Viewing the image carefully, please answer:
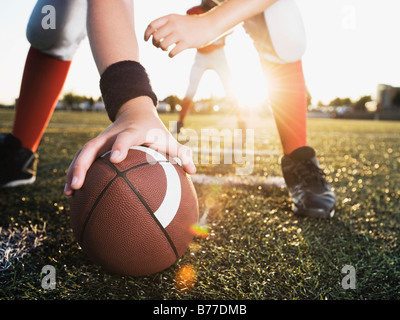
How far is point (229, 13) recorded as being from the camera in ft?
4.34

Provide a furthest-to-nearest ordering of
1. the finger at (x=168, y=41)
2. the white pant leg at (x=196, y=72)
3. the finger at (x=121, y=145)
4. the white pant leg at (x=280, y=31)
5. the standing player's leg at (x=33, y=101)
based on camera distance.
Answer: the white pant leg at (x=196, y=72)
the standing player's leg at (x=33, y=101)
the white pant leg at (x=280, y=31)
the finger at (x=168, y=41)
the finger at (x=121, y=145)

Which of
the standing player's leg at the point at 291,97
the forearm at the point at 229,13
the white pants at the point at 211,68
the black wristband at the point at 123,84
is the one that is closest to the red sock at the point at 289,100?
the standing player's leg at the point at 291,97

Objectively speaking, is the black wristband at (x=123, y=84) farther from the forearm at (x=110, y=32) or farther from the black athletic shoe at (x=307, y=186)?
the black athletic shoe at (x=307, y=186)

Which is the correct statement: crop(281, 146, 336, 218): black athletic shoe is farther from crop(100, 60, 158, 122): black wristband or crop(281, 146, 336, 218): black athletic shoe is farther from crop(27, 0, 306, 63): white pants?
crop(100, 60, 158, 122): black wristband

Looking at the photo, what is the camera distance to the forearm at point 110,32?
3.82 ft

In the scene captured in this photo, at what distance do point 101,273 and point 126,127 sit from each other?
61cm

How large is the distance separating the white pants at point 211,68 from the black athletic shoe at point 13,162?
135 inches

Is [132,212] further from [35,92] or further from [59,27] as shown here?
[35,92]

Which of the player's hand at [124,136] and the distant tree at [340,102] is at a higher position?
the distant tree at [340,102]

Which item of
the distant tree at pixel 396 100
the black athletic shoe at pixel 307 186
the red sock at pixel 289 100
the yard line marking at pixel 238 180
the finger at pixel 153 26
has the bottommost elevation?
the yard line marking at pixel 238 180

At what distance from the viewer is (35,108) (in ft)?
8.00

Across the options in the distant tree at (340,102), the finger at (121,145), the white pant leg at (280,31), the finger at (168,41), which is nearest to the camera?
the finger at (121,145)

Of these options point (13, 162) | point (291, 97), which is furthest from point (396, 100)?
point (13, 162)

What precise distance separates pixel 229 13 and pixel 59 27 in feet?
4.27
